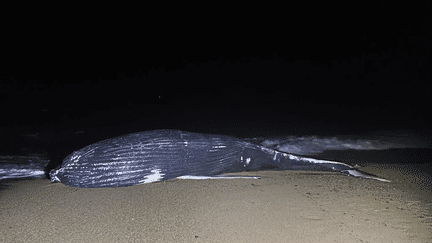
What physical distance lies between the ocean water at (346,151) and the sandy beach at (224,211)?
1.79 ft

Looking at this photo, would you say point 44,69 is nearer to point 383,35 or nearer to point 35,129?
point 35,129

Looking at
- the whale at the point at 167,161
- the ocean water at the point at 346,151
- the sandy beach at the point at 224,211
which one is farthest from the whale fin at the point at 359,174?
the ocean water at the point at 346,151

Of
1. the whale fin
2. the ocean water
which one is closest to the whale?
the whale fin

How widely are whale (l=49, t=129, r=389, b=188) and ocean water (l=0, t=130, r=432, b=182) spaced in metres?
0.63

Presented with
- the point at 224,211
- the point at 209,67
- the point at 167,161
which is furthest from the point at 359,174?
the point at 209,67

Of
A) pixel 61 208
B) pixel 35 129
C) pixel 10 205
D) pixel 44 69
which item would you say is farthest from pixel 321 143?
pixel 44 69

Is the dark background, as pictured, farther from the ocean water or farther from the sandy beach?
the sandy beach

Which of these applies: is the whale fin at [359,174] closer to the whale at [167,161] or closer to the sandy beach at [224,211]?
the whale at [167,161]

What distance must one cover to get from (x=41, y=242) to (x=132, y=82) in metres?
8.59

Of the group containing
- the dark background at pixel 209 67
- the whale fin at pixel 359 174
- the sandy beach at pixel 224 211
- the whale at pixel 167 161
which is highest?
the dark background at pixel 209 67

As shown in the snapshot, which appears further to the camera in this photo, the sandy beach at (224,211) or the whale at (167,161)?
the whale at (167,161)

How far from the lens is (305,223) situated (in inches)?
69.3

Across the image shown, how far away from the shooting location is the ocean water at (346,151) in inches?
124

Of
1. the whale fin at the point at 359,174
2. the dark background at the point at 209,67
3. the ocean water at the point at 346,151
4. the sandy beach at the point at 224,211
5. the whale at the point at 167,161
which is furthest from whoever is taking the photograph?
the dark background at the point at 209,67
